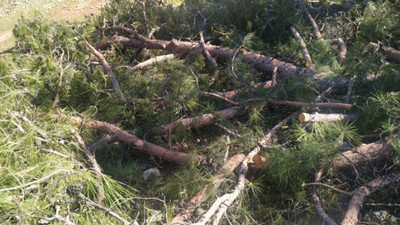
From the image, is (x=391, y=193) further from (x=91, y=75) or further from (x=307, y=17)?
(x=91, y=75)

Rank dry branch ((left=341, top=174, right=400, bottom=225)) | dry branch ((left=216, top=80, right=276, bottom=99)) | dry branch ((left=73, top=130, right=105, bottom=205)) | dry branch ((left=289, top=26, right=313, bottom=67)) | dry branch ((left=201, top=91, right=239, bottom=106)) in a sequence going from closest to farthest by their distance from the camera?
dry branch ((left=341, top=174, right=400, bottom=225)) → dry branch ((left=73, top=130, right=105, bottom=205)) → dry branch ((left=201, top=91, right=239, bottom=106)) → dry branch ((left=216, top=80, right=276, bottom=99)) → dry branch ((left=289, top=26, right=313, bottom=67))

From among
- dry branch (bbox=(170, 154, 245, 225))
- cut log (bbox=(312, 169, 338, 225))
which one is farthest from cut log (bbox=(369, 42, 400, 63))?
dry branch (bbox=(170, 154, 245, 225))

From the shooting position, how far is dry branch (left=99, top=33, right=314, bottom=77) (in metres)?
3.39

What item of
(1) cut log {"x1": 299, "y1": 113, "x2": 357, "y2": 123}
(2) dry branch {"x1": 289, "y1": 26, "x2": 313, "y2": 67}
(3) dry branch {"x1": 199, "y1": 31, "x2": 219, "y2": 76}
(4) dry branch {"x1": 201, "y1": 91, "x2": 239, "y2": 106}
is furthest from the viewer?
(3) dry branch {"x1": 199, "y1": 31, "x2": 219, "y2": 76}

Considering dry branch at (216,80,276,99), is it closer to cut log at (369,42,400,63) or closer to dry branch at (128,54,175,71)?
dry branch at (128,54,175,71)

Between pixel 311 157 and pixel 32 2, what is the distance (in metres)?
5.77

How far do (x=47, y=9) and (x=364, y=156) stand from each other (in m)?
5.44

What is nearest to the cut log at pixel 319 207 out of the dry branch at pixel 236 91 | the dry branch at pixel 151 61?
the dry branch at pixel 236 91

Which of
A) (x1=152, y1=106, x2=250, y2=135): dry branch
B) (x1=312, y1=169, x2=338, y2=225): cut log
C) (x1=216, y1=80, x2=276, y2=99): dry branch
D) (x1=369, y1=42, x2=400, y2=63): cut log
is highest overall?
(x1=369, y1=42, x2=400, y2=63): cut log

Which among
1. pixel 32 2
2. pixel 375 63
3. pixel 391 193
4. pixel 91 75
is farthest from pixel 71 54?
pixel 32 2

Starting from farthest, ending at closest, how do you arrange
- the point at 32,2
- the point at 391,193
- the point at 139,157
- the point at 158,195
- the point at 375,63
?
the point at 32,2
the point at 139,157
the point at 375,63
the point at 158,195
the point at 391,193

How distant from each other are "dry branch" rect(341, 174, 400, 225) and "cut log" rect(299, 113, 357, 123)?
1.78 ft

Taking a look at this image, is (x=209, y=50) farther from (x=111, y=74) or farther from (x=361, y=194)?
(x=361, y=194)

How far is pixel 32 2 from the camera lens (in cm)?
632
